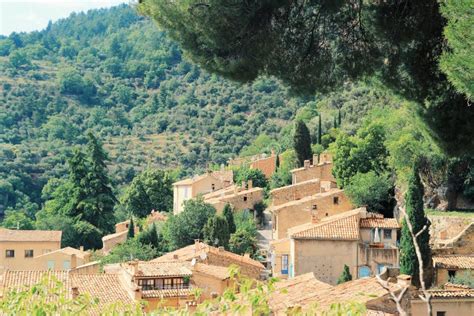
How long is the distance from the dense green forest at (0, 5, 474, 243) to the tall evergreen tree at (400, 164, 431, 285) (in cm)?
275

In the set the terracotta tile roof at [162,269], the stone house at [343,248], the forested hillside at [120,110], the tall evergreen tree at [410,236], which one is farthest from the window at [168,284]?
the forested hillside at [120,110]

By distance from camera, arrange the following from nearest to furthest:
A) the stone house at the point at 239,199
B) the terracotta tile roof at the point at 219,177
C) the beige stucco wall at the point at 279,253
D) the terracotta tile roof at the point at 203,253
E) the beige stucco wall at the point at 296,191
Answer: the beige stucco wall at the point at 279,253 → the terracotta tile roof at the point at 203,253 → the beige stucco wall at the point at 296,191 → the stone house at the point at 239,199 → the terracotta tile roof at the point at 219,177

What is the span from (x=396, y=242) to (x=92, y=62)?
128m

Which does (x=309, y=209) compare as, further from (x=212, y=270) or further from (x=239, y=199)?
(x=212, y=270)

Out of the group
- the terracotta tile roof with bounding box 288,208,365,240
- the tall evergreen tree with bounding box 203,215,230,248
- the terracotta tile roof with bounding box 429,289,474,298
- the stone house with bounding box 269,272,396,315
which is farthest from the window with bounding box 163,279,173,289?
the tall evergreen tree with bounding box 203,215,230,248

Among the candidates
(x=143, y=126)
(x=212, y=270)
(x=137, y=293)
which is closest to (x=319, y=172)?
(x=212, y=270)

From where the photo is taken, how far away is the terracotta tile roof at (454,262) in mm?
29828

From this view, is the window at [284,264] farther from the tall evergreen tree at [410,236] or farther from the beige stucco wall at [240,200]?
the beige stucco wall at [240,200]

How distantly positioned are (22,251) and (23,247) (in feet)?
0.72

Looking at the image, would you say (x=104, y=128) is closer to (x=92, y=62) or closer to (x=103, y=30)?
(x=92, y=62)

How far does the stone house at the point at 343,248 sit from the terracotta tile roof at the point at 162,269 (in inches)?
162

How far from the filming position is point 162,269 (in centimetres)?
3117

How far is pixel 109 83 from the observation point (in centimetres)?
14325

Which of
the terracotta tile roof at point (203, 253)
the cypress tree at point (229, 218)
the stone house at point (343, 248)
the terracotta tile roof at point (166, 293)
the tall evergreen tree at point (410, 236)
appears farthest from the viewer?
the cypress tree at point (229, 218)
